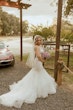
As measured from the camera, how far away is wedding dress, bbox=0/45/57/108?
18.1 feet

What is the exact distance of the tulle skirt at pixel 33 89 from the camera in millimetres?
5488

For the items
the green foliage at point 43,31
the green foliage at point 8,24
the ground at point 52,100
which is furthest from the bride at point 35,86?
the green foliage at point 8,24

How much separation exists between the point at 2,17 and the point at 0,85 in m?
31.1

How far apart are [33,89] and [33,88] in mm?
32

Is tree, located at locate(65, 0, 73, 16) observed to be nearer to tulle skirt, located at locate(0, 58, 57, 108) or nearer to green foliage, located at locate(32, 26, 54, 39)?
green foliage, located at locate(32, 26, 54, 39)

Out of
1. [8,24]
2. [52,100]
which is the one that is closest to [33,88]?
[52,100]

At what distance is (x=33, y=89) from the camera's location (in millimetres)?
5785

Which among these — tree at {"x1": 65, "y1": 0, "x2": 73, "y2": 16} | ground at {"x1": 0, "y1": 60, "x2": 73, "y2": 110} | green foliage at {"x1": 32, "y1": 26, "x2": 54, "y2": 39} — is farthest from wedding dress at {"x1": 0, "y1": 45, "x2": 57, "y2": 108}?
green foliage at {"x1": 32, "y1": 26, "x2": 54, "y2": 39}

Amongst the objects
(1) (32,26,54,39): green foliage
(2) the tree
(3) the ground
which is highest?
(2) the tree

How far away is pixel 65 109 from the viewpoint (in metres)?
5.10

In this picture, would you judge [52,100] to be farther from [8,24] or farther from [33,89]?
[8,24]

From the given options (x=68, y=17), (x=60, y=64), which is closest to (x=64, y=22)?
(x=68, y=17)

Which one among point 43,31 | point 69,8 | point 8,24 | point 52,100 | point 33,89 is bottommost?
point 52,100

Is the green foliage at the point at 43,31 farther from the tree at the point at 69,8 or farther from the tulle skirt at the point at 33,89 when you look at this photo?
the tulle skirt at the point at 33,89
